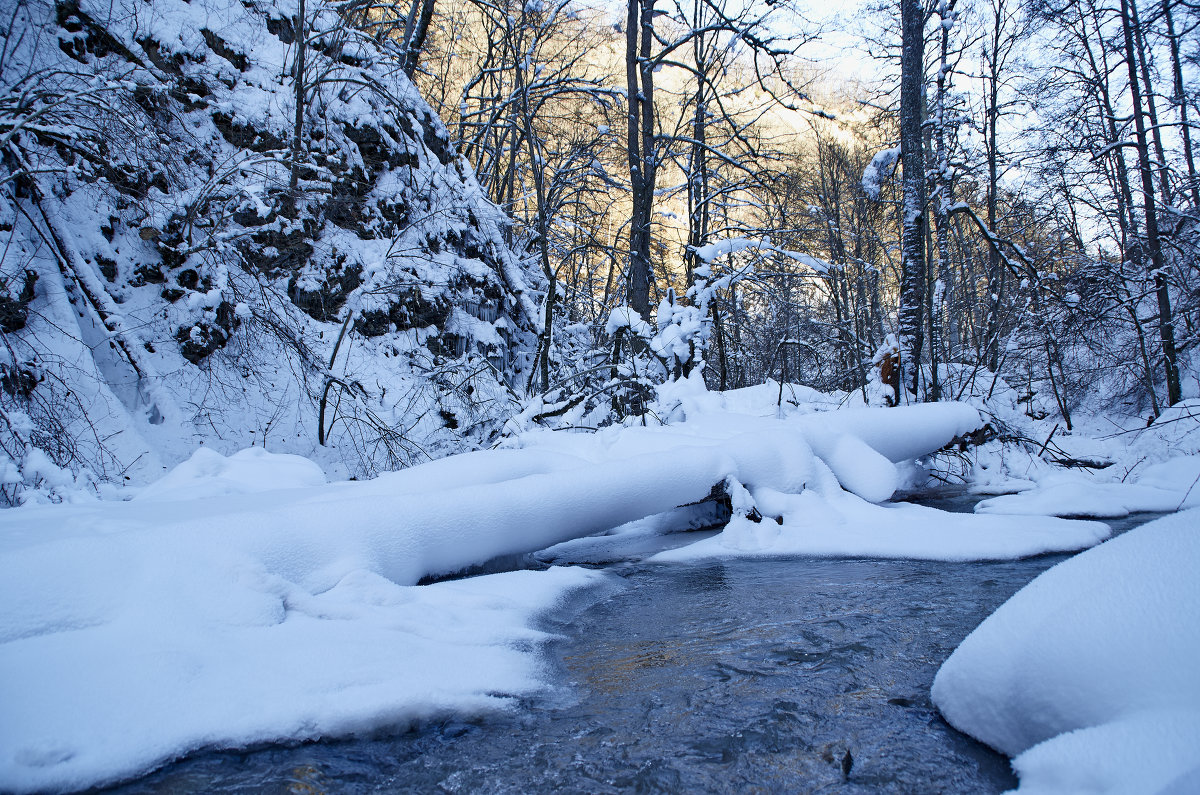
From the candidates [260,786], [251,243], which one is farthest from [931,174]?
[260,786]

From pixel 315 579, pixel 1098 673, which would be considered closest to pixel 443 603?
pixel 315 579

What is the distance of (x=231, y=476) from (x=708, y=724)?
3.43 m

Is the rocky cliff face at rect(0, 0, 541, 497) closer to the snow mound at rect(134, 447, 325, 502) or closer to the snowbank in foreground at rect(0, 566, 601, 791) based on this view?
the snow mound at rect(134, 447, 325, 502)

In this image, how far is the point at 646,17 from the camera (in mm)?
8789

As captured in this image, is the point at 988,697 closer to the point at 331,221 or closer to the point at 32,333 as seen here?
the point at 32,333

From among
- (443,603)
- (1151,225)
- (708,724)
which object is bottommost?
(708,724)

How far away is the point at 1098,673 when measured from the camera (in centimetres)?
143

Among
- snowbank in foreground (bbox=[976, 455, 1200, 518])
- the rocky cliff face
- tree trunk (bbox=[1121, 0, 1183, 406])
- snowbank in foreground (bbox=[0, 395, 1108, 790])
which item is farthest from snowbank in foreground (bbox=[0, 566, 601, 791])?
tree trunk (bbox=[1121, 0, 1183, 406])

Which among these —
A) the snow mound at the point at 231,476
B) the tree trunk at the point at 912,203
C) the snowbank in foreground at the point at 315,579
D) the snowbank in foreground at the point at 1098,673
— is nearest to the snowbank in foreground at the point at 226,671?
the snowbank in foreground at the point at 315,579

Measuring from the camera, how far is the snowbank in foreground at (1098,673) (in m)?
1.23

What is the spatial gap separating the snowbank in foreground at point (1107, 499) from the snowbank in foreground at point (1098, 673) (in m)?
3.52

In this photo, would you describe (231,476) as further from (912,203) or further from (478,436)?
(912,203)

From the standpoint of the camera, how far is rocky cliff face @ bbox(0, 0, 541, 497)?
4664mm

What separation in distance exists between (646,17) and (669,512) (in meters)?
7.09
